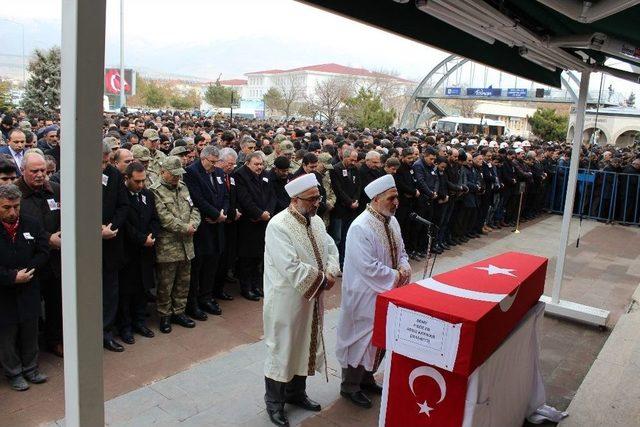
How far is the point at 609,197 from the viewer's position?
14859 mm

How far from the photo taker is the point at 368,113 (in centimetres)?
3616

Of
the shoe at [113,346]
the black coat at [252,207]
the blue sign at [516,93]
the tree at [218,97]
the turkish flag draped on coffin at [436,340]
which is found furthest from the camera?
the tree at [218,97]

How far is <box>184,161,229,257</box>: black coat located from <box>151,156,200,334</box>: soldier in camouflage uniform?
0.21m

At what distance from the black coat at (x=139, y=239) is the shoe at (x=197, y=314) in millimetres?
734

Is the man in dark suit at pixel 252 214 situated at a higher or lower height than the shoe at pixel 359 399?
higher

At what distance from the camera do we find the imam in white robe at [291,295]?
12.9 ft

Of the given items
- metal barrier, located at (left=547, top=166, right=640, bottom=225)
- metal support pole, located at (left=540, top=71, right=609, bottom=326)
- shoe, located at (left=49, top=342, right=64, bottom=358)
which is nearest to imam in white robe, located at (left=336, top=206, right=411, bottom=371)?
shoe, located at (left=49, top=342, right=64, bottom=358)

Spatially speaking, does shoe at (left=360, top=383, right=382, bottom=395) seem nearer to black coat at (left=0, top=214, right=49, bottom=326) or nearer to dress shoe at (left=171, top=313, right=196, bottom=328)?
dress shoe at (left=171, top=313, right=196, bottom=328)

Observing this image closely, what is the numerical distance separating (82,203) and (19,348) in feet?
12.4

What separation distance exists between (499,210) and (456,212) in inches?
112

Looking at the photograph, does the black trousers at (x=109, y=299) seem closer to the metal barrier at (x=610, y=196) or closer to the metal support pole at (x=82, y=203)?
the metal support pole at (x=82, y=203)

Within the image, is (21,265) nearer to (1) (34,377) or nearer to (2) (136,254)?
(1) (34,377)

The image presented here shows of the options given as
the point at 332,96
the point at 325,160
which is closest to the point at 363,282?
the point at 325,160

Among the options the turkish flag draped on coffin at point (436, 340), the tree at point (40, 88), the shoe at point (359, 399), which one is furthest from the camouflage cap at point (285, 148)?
the tree at point (40, 88)
